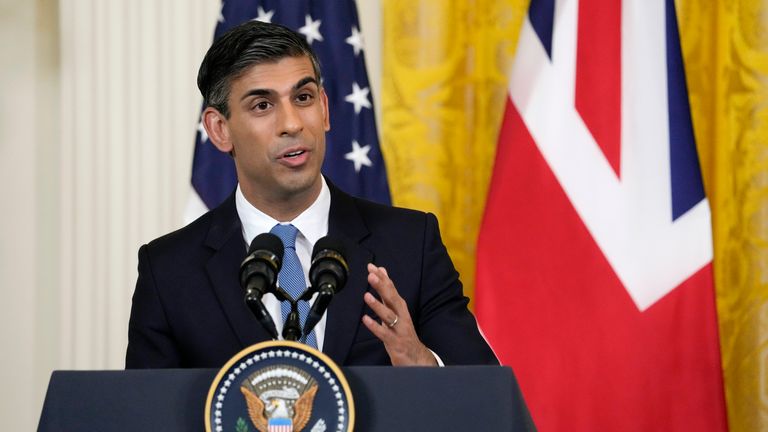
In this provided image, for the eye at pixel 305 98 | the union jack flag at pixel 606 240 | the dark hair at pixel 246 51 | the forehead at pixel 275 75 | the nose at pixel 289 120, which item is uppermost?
the dark hair at pixel 246 51

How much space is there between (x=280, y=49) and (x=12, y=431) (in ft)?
7.83

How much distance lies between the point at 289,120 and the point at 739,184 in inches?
73.5

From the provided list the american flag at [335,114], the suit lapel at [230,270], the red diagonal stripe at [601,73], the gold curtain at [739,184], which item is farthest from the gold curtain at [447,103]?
the suit lapel at [230,270]

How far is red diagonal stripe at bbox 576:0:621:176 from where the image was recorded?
3428mm

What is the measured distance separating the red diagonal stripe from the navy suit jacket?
0.94 meters

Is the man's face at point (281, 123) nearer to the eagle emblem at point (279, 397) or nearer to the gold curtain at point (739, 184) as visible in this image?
the eagle emblem at point (279, 397)

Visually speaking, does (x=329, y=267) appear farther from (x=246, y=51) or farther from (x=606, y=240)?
(x=606, y=240)

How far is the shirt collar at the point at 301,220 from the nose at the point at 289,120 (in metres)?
0.24

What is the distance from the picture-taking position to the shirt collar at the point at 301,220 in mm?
2666

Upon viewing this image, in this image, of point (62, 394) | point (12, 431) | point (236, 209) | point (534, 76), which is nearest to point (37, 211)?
point (12, 431)

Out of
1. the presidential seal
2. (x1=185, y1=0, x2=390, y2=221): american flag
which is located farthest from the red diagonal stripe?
the presidential seal

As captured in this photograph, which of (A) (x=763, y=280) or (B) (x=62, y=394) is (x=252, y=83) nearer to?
(B) (x=62, y=394)

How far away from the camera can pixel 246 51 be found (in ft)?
8.49

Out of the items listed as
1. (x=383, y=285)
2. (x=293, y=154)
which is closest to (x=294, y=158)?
(x=293, y=154)
